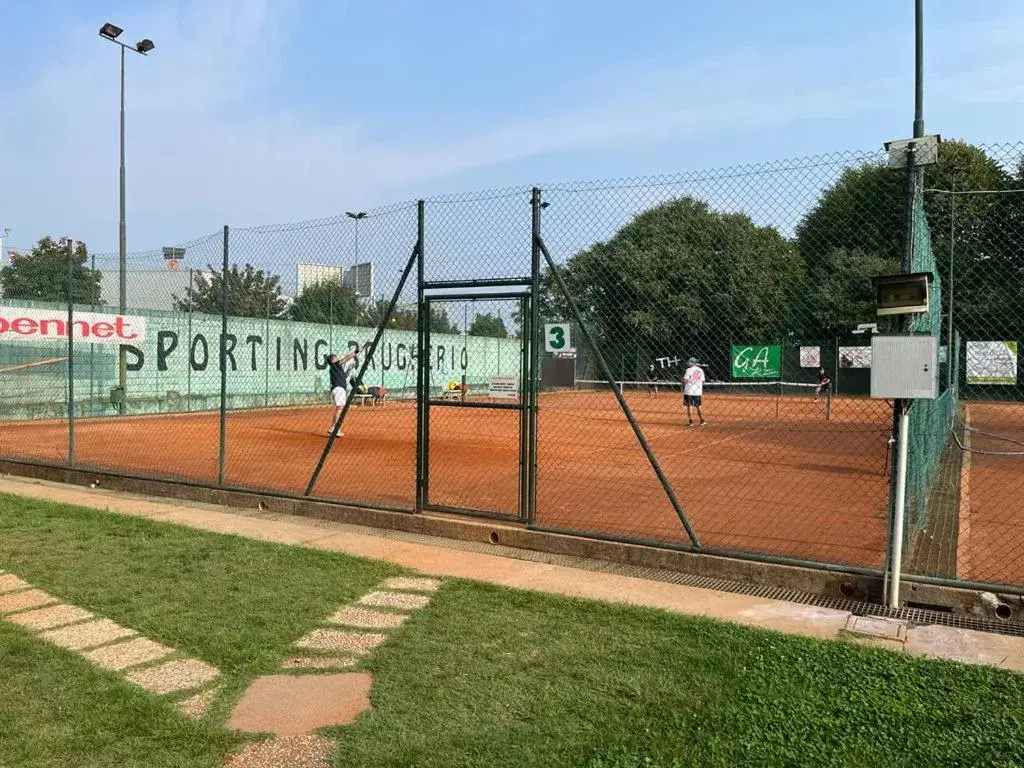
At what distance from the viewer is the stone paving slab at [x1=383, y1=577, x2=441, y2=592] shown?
5.50m

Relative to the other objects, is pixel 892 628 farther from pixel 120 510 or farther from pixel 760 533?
pixel 120 510

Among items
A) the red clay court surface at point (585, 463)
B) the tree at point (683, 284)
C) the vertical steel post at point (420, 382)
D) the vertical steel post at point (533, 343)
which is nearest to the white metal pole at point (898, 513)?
the red clay court surface at point (585, 463)

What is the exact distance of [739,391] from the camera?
13406mm

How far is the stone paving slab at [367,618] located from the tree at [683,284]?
3.16 metres

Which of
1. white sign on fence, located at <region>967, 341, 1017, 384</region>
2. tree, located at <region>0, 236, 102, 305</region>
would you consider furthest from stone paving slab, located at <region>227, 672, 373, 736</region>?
tree, located at <region>0, 236, 102, 305</region>

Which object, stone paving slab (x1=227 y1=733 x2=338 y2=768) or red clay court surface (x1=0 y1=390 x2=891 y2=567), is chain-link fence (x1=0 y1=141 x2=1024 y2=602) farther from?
stone paving slab (x1=227 y1=733 x2=338 y2=768)

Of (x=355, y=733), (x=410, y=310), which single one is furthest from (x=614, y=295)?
(x=355, y=733)

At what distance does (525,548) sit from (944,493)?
591 centimetres

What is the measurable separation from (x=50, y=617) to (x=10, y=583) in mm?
1033

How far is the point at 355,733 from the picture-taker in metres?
3.37

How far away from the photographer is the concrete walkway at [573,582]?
4465 mm

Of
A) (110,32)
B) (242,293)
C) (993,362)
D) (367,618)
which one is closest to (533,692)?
(367,618)

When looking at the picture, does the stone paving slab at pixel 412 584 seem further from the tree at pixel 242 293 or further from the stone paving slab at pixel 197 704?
the tree at pixel 242 293

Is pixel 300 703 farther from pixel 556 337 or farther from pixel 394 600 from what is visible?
pixel 556 337
